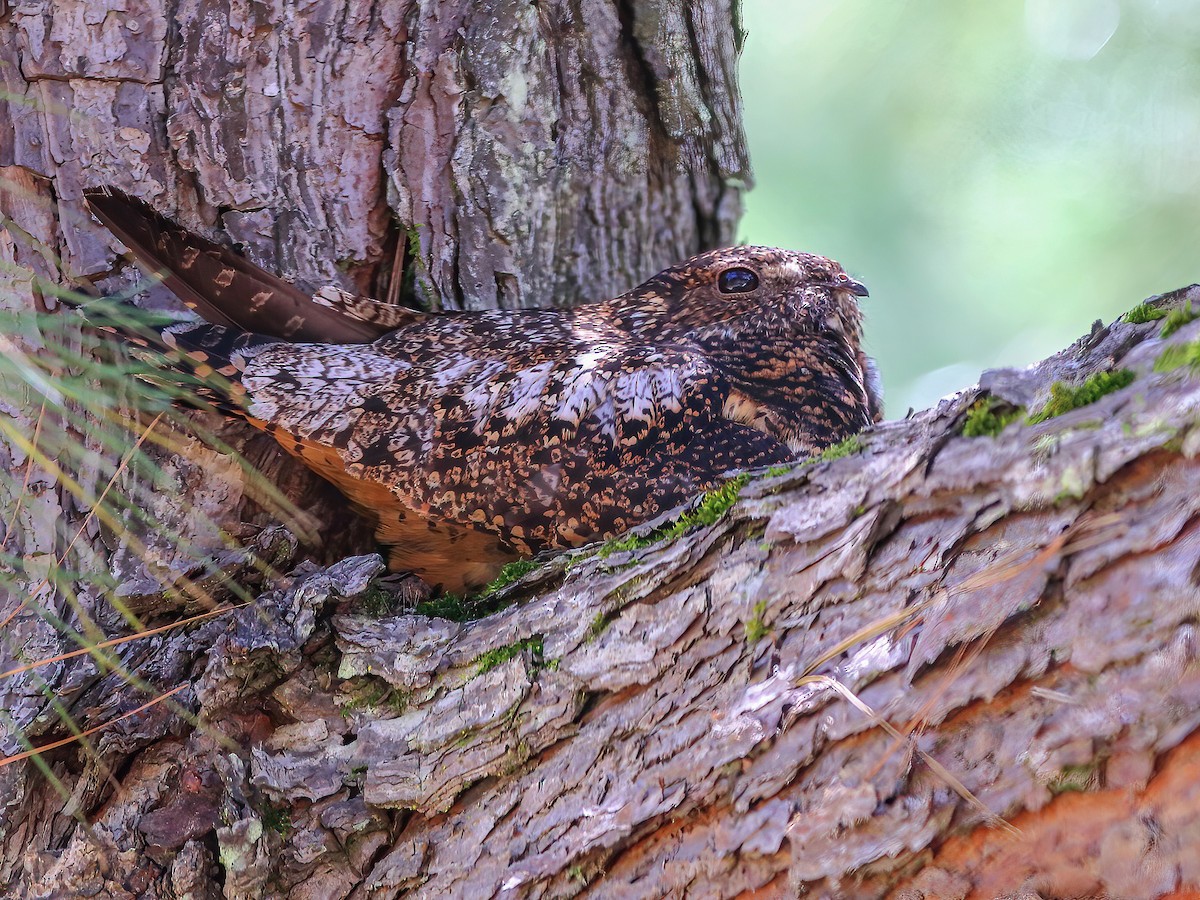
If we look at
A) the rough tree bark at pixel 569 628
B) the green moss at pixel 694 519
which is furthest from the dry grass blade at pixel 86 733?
the green moss at pixel 694 519

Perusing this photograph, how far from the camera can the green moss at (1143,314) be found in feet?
4.18

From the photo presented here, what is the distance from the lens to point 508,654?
1659mm

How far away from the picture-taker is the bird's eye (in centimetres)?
279

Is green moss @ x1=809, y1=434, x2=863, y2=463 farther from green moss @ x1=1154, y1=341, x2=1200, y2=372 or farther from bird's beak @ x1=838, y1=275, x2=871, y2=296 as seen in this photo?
bird's beak @ x1=838, y1=275, x2=871, y2=296

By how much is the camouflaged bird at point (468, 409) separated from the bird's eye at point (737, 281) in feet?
1.11

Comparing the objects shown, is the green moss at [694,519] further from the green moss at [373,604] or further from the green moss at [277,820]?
the green moss at [277,820]

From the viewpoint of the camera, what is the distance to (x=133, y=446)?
2113mm

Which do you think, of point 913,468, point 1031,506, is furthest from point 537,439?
point 1031,506

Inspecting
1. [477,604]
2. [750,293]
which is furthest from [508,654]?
[750,293]

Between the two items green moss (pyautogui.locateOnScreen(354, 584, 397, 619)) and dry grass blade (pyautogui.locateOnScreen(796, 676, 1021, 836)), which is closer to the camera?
dry grass blade (pyautogui.locateOnScreen(796, 676, 1021, 836))

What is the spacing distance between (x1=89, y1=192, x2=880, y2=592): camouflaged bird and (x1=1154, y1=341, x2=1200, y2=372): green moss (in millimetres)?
1121

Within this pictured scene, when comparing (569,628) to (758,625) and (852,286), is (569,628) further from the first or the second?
(852,286)

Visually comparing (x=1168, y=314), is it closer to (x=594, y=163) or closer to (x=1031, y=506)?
(x=1031, y=506)

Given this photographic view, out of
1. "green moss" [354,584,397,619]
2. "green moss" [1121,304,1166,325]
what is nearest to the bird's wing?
"green moss" [354,584,397,619]
